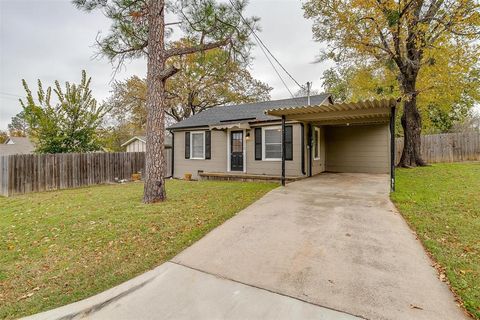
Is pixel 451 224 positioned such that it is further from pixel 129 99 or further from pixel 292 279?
pixel 129 99

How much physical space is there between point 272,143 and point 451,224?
21.8ft

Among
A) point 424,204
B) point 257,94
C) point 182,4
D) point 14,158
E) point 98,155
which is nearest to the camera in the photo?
point 424,204

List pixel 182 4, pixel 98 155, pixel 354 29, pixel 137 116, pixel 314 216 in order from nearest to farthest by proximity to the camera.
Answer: pixel 314 216 → pixel 182 4 → pixel 354 29 → pixel 98 155 → pixel 137 116

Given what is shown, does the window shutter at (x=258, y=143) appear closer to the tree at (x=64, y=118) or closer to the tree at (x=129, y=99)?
the tree at (x=64, y=118)

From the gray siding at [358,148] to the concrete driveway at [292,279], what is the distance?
743 cm

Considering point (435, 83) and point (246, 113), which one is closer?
point (435, 83)

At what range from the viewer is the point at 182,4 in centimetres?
645

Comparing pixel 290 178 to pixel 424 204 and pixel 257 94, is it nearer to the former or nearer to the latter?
pixel 424 204

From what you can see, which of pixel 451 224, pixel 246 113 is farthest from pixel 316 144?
pixel 451 224

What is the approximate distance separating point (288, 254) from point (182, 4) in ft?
21.3

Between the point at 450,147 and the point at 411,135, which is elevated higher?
the point at 411,135

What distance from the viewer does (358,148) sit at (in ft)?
37.3

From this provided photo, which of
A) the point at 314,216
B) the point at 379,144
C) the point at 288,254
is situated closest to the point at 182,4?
the point at 314,216

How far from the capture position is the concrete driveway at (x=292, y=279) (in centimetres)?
221
